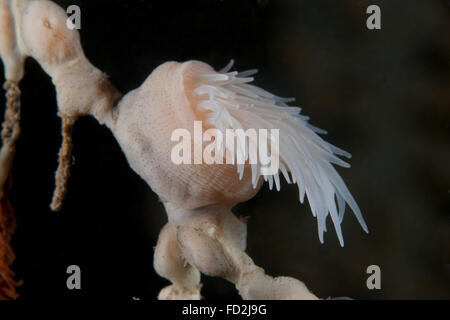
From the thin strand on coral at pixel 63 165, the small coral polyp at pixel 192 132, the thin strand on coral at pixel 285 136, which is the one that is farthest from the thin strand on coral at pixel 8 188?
the thin strand on coral at pixel 285 136

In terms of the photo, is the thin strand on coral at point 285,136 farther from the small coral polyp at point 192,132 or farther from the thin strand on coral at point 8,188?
the thin strand on coral at point 8,188

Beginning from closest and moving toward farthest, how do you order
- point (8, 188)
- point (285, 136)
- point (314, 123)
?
point (285, 136)
point (314, 123)
point (8, 188)

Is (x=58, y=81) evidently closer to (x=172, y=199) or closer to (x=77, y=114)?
(x=77, y=114)

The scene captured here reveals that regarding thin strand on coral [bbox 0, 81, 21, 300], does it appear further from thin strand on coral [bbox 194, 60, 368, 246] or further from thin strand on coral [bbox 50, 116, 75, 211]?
thin strand on coral [bbox 194, 60, 368, 246]

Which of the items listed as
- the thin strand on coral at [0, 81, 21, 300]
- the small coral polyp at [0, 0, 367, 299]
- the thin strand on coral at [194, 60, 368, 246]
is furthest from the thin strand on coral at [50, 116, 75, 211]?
the thin strand on coral at [194, 60, 368, 246]

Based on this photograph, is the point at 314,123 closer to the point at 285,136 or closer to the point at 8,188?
the point at 285,136

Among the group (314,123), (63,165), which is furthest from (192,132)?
(63,165)

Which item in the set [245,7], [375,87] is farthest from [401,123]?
[245,7]
